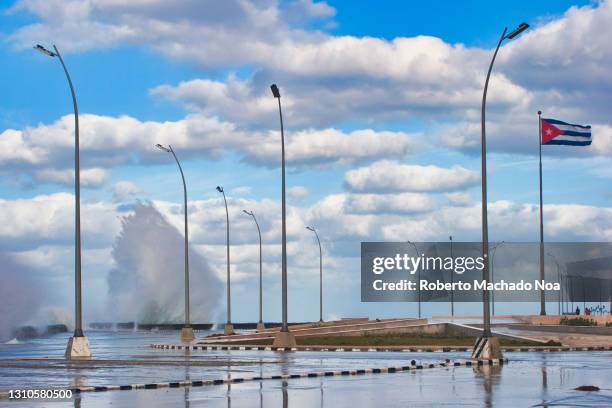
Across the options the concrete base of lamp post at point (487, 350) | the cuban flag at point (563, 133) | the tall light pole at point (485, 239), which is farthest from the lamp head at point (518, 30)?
the cuban flag at point (563, 133)

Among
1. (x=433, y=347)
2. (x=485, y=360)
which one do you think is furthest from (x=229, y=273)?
(x=485, y=360)

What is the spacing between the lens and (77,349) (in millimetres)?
36781

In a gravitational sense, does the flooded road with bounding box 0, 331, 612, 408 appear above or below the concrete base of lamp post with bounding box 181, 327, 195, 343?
above

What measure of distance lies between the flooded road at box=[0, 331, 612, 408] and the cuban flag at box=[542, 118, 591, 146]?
28581mm

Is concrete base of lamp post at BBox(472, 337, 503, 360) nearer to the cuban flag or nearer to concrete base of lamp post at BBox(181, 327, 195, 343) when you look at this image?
concrete base of lamp post at BBox(181, 327, 195, 343)

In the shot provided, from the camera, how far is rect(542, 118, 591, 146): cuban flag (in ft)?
204

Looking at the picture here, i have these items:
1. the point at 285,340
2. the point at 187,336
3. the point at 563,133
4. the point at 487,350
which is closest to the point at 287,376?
the point at 487,350

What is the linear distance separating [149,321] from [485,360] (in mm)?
81795

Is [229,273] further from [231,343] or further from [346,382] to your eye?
[346,382]

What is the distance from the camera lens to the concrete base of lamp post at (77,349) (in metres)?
36.6

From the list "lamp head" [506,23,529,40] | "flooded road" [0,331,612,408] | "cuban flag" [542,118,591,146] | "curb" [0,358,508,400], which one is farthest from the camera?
"cuban flag" [542,118,591,146]

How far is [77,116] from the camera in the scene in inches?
1491

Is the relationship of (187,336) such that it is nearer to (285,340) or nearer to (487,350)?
(285,340)

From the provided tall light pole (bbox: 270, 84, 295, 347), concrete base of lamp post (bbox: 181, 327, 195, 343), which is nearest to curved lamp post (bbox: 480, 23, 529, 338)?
tall light pole (bbox: 270, 84, 295, 347)
